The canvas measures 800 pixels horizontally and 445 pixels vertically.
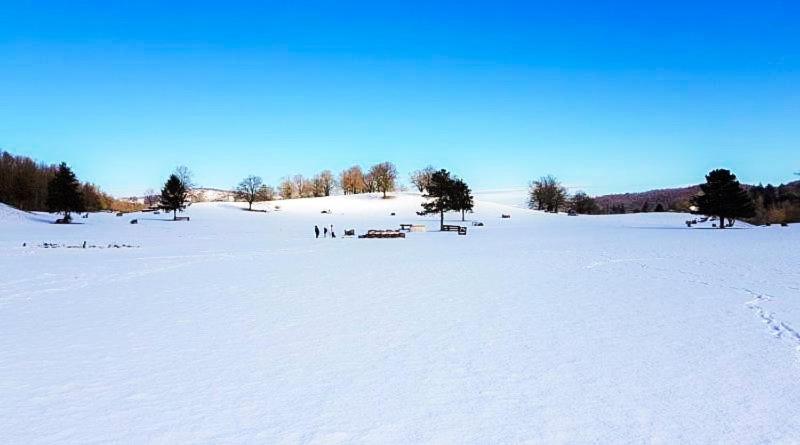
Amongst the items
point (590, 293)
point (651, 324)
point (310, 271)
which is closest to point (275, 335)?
point (651, 324)

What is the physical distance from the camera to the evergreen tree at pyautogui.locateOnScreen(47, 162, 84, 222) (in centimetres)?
5853

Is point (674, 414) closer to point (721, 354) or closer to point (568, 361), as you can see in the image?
point (568, 361)

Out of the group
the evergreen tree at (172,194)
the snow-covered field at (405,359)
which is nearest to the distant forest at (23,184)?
the evergreen tree at (172,194)

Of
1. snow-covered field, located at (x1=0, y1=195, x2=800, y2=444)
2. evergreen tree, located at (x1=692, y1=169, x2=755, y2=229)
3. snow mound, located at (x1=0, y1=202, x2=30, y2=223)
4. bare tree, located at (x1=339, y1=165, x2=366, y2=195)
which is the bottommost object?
snow-covered field, located at (x1=0, y1=195, x2=800, y2=444)

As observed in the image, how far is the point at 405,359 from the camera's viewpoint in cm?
784

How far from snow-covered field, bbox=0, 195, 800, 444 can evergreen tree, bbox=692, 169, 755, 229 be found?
138ft

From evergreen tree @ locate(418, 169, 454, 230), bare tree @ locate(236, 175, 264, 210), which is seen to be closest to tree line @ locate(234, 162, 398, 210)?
bare tree @ locate(236, 175, 264, 210)

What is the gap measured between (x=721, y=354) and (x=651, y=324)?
6.92 feet

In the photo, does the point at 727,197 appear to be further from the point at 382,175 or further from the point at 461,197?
the point at 382,175

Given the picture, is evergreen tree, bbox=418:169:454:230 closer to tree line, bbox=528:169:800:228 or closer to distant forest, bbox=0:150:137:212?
tree line, bbox=528:169:800:228

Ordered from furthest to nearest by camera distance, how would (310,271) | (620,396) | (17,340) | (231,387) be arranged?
(310,271)
(17,340)
(231,387)
(620,396)

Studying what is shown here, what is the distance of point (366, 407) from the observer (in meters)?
5.96

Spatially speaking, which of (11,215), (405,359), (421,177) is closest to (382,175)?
(421,177)

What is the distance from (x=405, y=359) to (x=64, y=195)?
6603cm
